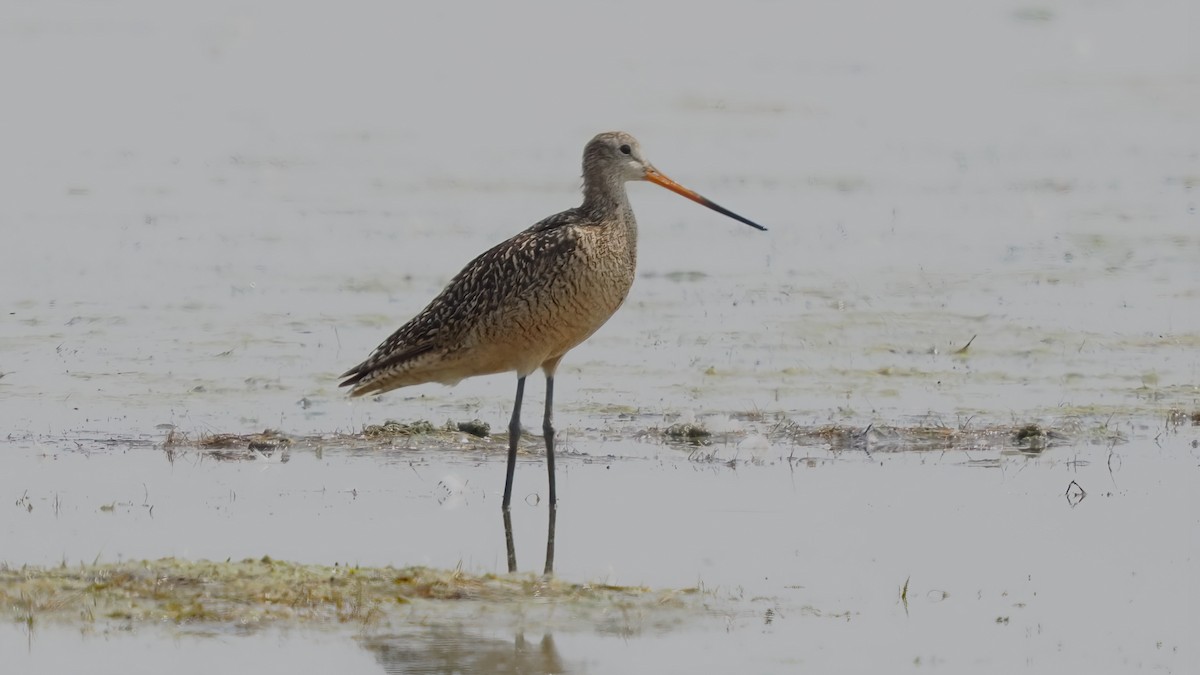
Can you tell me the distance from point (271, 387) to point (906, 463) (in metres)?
3.57

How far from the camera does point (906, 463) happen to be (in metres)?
9.69

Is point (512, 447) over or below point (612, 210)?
below

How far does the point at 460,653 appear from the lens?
6.44m

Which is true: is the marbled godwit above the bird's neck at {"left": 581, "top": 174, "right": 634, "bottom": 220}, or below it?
below

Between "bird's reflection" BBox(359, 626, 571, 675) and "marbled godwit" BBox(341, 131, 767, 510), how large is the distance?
2342 mm

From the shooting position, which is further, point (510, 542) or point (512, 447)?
point (512, 447)

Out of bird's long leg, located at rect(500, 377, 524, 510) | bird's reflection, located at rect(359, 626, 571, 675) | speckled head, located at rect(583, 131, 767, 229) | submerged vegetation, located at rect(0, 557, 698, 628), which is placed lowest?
bird's reflection, located at rect(359, 626, 571, 675)

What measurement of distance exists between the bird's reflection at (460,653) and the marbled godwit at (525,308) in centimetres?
234

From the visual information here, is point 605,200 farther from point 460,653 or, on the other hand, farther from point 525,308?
point 460,653

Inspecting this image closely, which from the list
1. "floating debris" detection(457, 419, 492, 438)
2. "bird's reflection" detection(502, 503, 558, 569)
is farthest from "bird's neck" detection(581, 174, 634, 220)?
"bird's reflection" detection(502, 503, 558, 569)

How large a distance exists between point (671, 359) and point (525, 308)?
128 inches

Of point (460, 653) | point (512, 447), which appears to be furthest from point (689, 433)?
point (460, 653)

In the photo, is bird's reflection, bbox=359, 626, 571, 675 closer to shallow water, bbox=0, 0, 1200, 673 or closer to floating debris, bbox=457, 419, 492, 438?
shallow water, bbox=0, 0, 1200, 673

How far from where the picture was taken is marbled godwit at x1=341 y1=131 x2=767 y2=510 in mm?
9211
